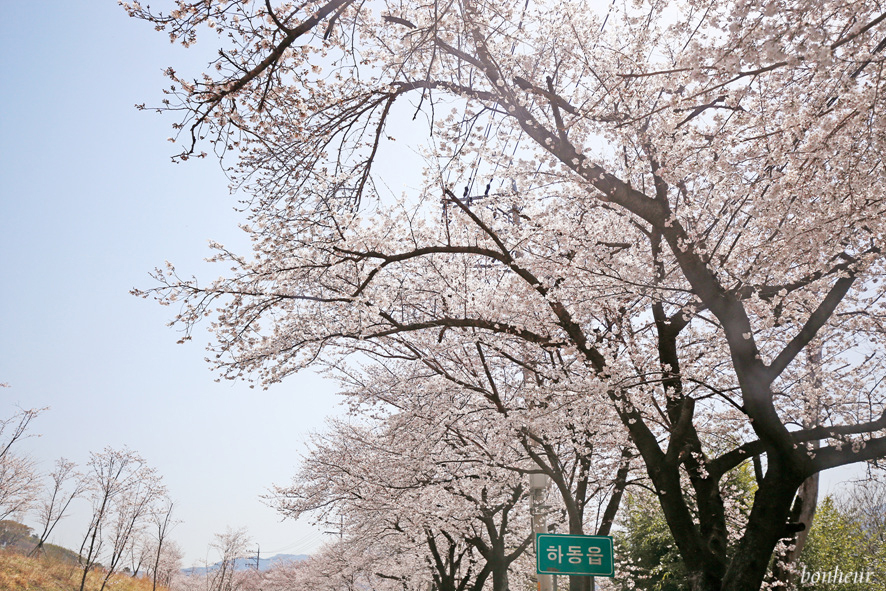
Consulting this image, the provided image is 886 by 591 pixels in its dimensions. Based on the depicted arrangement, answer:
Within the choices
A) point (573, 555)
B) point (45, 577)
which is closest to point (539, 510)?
point (573, 555)

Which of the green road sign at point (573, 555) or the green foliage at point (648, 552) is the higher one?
the green foliage at point (648, 552)

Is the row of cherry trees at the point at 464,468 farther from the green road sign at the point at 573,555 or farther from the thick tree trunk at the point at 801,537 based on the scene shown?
the thick tree trunk at the point at 801,537

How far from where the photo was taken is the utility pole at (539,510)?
25.8ft

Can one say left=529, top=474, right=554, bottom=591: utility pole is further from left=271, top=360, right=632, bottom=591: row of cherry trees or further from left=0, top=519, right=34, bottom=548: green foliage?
left=0, top=519, right=34, bottom=548: green foliage

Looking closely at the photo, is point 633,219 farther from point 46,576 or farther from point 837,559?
point 46,576

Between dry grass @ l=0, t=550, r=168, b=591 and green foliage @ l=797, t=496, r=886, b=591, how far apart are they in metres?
24.8

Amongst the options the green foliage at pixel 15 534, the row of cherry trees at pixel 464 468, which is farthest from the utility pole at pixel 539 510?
the green foliage at pixel 15 534

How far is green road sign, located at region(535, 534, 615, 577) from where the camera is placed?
6957mm

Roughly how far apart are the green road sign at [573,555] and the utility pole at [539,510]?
2.27 ft

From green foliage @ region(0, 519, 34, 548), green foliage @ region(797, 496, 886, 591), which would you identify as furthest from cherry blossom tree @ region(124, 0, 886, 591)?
green foliage @ region(0, 519, 34, 548)

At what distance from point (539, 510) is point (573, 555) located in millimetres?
1049

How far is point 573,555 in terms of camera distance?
7.04 meters

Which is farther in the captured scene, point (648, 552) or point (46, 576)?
point (46, 576)

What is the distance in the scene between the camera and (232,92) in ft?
12.7
